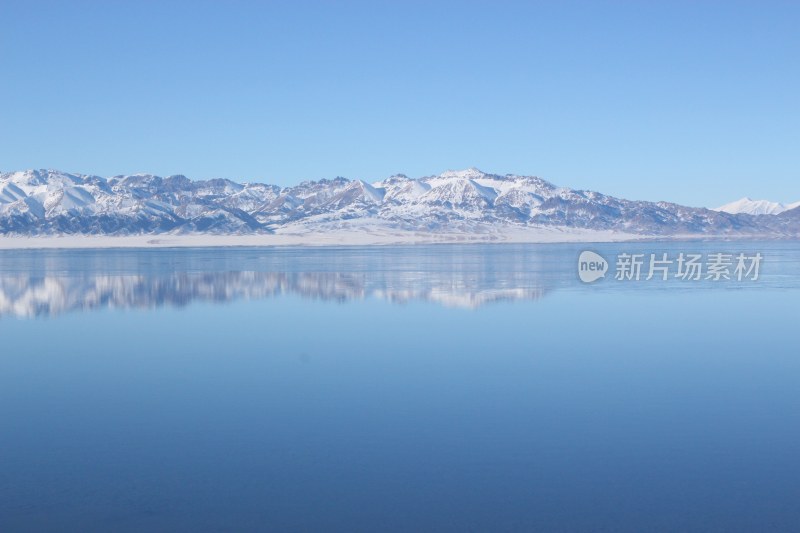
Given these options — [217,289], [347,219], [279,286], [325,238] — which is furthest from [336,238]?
[217,289]

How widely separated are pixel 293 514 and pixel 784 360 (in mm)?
9950

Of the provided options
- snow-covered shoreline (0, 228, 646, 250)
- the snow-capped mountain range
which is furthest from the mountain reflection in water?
the snow-capped mountain range

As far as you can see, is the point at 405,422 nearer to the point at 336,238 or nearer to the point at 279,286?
the point at 279,286

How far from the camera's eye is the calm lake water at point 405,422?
748 centimetres

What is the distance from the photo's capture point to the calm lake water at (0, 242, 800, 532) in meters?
7.48

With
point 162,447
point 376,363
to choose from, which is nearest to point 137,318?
point 376,363

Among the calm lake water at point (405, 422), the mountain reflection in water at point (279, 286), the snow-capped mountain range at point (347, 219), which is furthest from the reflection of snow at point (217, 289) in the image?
the snow-capped mountain range at point (347, 219)

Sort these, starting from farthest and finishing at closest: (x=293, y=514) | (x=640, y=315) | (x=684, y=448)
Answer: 1. (x=640, y=315)
2. (x=684, y=448)
3. (x=293, y=514)

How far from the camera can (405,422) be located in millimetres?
10180

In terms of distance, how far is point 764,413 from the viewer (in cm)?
1048

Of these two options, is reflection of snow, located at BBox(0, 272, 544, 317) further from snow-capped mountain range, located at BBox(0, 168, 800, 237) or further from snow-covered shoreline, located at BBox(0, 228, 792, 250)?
snow-capped mountain range, located at BBox(0, 168, 800, 237)

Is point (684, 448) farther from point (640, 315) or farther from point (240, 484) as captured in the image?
point (640, 315)

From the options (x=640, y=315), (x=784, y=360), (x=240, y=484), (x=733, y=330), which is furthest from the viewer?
(x=640, y=315)

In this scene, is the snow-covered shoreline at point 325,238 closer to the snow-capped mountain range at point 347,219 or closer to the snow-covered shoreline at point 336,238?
the snow-covered shoreline at point 336,238
